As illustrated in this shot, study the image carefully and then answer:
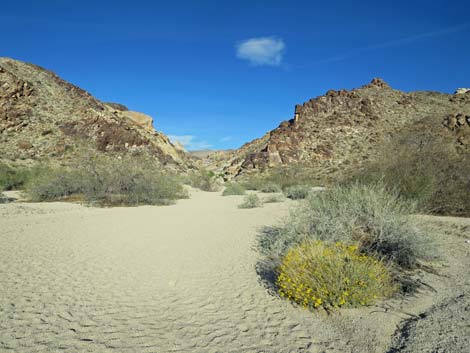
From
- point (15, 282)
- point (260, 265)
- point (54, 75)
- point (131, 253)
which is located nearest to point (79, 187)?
point (131, 253)

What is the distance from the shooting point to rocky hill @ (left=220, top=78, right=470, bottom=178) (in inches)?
1186

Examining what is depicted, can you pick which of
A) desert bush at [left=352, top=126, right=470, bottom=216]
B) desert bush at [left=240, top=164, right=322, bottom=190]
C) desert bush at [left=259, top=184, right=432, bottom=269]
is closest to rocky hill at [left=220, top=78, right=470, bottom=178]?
desert bush at [left=240, top=164, right=322, bottom=190]

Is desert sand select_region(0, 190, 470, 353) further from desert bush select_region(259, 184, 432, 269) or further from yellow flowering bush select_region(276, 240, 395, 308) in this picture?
desert bush select_region(259, 184, 432, 269)

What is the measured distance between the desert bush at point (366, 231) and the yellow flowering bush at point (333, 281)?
2.65 feet

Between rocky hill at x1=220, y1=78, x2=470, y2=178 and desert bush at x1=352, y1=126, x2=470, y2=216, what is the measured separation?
16103mm

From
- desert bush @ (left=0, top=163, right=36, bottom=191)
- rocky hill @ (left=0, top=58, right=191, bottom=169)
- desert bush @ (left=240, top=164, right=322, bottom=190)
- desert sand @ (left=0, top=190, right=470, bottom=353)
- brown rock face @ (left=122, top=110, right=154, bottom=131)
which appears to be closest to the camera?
desert sand @ (left=0, top=190, right=470, bottom=353)

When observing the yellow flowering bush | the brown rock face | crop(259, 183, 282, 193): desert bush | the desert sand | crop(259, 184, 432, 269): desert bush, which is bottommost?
the desert sand

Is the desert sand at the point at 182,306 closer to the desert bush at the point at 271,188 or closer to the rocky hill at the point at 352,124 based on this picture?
the desert bush at the point at 271,188

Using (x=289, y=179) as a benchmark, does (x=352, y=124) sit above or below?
above

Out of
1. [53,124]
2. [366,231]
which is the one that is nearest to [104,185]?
[366,231]

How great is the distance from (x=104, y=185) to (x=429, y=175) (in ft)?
53.5

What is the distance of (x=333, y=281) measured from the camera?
4047 mm

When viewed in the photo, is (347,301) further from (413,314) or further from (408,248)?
(408,248)

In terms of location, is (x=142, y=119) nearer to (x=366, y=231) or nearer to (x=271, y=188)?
(x=271, y=188)
